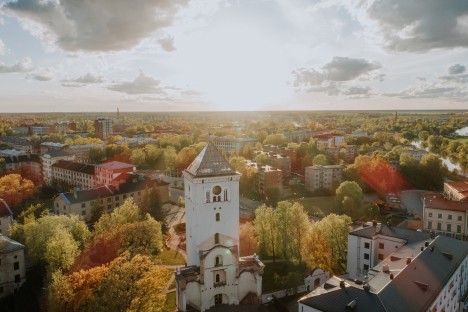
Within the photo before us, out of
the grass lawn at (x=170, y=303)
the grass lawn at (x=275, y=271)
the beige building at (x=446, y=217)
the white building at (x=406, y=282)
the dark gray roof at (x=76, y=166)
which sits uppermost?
the dark gray roof at (x=76, y=166)

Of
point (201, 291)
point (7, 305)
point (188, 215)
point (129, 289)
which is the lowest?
point (7, 305)

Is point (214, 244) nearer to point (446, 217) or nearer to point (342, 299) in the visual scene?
point (342, 299)

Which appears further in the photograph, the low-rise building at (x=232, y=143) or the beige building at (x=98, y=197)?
the low-rise building at (x=232, y=143)

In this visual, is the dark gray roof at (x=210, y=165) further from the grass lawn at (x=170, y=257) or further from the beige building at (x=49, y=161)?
the beige building at (x=49, y=161)

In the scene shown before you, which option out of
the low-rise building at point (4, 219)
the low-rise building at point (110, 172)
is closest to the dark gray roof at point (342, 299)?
the low-rise building at point (4, 219)

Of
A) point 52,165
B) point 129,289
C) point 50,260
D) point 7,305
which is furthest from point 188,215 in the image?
point 52,165

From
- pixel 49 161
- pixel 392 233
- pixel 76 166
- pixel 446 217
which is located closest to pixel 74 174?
pixel 76 166

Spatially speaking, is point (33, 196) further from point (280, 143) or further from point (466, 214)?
point (280, 143)

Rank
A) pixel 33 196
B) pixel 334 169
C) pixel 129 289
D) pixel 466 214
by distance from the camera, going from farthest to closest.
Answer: pixel 334 169 → pixel 33 196 → pixel 466 214 → pixel 129 289
